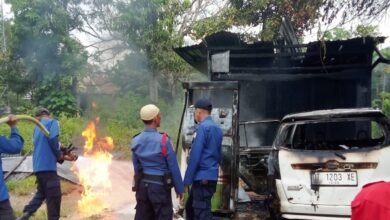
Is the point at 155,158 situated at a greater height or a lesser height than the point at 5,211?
greater

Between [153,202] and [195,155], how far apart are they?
34.0 inches

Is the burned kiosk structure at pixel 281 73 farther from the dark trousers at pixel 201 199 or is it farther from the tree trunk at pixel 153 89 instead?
the tree trunk at pixel 153 89

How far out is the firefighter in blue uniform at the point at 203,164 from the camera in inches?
213

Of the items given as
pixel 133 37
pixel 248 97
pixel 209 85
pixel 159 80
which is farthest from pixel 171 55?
pixel 209 85

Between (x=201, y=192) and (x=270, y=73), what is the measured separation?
18.0 feet

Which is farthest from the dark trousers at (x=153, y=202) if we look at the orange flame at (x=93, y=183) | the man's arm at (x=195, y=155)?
the orange flame at (x=93, y=183)

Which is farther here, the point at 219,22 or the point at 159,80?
the point at 159,80

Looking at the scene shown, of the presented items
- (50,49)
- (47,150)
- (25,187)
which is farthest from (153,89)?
(47,150)

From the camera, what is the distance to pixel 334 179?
17.9 ft

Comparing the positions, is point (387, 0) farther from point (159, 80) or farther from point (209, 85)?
point (159, 80)

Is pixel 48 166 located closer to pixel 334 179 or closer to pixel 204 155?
pixel 204 155

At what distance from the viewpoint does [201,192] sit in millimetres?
5480

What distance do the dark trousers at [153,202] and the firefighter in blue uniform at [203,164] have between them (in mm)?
556

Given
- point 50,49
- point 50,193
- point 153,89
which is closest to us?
point 50,193
